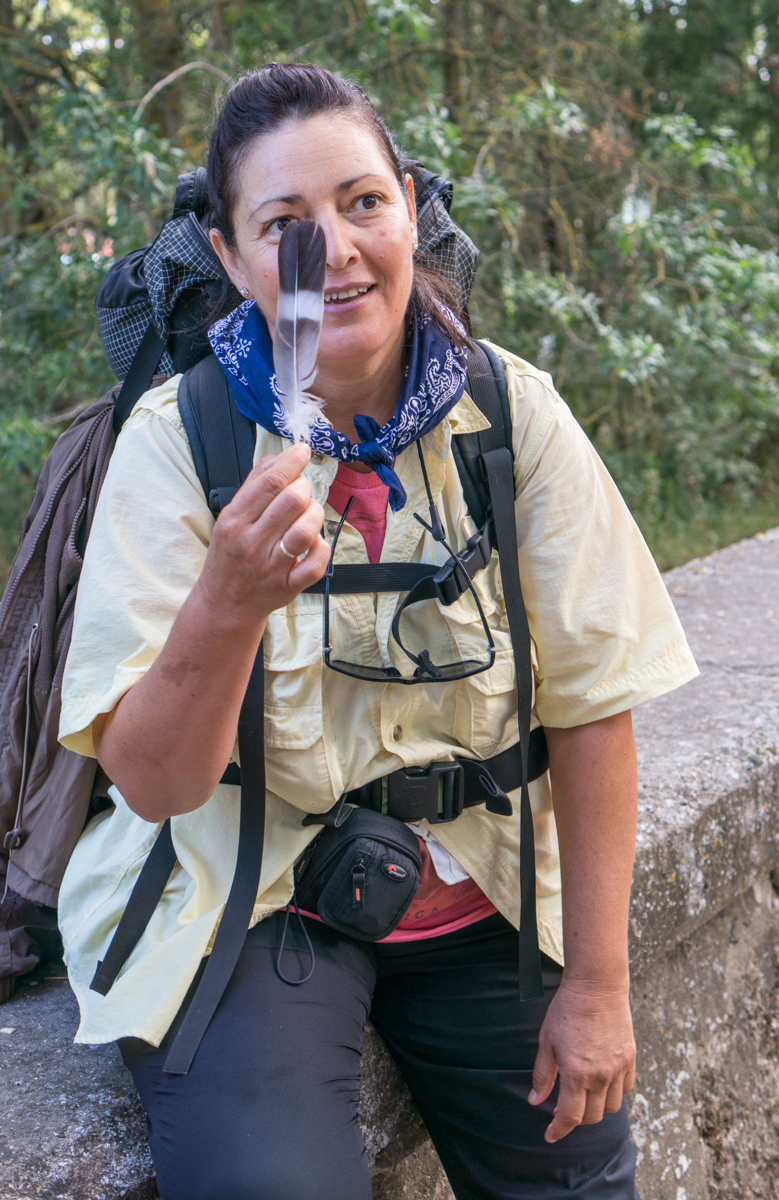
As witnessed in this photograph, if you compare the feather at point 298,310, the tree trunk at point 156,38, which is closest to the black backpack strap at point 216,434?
the feather at point 298,310

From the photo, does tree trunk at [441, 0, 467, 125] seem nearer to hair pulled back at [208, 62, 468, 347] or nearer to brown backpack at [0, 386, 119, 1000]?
hair pulled back at [208, 62, 468, 347]

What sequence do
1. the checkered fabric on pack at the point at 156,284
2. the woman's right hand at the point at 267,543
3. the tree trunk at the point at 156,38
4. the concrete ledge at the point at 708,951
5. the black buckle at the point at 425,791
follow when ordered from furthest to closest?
1. the tree trunk at the point at 156,38
2. the concrete ledge at the point at 708,951
3. the checkered fabric on pack at the point at 156,284
4. the black buckle at the point at 425,791
5. the woman's right hand at the point at 267,543

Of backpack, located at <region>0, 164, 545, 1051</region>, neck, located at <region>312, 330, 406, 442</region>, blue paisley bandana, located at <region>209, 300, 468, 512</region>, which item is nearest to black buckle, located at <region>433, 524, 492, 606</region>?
backpack, located at <region>0, 164, 545, 1051</region>

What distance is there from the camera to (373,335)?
148cm

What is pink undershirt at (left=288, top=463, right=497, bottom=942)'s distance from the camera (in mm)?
1611

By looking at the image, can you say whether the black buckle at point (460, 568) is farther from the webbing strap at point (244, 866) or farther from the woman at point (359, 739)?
the webbing strap at point (244, 866)

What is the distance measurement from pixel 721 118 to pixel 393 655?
8136mm

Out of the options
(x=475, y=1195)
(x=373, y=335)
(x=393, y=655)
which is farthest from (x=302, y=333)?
(x=475, y=1195)

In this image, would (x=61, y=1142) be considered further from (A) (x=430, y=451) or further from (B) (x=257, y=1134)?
(A) (x=430, y=451)

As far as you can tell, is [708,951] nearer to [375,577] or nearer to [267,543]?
[375,577]

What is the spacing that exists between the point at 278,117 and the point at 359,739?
971 mm

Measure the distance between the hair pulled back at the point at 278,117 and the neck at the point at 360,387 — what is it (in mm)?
109

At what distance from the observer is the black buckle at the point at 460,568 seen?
1525mm

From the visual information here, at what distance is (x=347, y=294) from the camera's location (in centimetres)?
146
